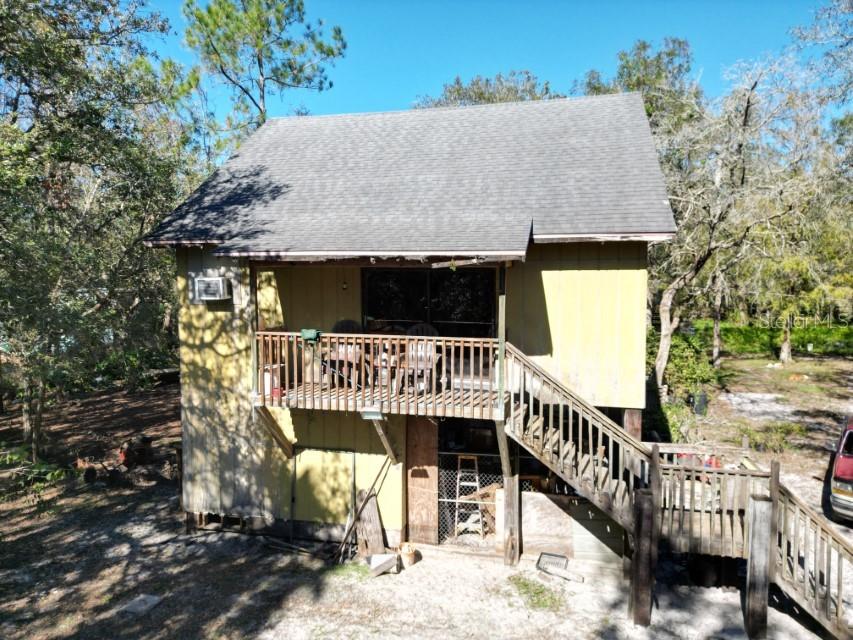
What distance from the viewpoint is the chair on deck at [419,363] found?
8.34m

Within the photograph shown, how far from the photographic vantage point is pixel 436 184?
10281 millimetres

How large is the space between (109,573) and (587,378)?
27.3 ft

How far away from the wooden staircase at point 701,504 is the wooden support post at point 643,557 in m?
0.13

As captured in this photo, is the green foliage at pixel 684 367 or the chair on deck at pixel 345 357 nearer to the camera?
the chair on deck at pixel 345 357

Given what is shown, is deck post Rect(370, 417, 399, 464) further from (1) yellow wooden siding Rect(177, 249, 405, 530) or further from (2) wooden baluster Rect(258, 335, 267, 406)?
(2) wooden baluster Rect(258, 335, 267, 406)

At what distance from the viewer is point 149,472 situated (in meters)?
13.0

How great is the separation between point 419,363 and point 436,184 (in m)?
3.59

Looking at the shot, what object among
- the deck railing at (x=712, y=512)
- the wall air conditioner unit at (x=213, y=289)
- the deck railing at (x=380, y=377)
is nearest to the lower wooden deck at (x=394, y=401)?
the deck railing at (x=380, y=377)

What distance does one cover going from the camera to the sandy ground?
7.49 m

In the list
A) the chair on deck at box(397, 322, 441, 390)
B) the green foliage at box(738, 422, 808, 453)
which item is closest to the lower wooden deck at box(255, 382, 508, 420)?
the chair on deck at box(397, 322, 441, 390)

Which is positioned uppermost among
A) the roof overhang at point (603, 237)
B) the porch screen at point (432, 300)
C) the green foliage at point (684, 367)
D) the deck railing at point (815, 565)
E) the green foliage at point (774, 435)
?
the roof overhang at point (603, 237)

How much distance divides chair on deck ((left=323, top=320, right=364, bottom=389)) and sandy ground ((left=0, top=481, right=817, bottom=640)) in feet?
10.5

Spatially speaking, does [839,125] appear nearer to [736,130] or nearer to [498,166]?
[736,130]

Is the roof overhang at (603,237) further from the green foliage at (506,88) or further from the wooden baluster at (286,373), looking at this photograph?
the green foliage at (506,88)
